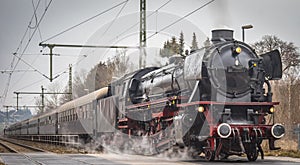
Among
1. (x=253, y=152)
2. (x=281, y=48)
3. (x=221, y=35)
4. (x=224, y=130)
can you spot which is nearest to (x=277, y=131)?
(x=253, y=152)

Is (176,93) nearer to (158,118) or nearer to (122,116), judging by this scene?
(158,118)

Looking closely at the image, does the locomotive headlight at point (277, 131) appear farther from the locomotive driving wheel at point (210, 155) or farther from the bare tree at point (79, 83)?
the bare tree at point (79, 83)

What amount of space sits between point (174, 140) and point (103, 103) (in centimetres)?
905

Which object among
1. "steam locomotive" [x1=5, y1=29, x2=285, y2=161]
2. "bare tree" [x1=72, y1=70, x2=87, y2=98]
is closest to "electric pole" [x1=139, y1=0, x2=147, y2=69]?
"steam locomotive" [x1=5, y1=29, x2=285, y2=161]

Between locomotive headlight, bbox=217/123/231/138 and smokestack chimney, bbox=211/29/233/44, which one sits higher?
smokestack chimney, bbox=211/29/233/44

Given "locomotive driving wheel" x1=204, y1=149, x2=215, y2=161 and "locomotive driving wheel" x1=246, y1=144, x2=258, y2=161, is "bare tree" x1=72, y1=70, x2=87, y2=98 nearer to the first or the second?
"locomotive driving wheel" x1=204, y1=149, x2=215, y2=161

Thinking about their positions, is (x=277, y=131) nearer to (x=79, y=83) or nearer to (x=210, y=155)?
(x=210, y=155)

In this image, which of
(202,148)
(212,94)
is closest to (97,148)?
(202,148)

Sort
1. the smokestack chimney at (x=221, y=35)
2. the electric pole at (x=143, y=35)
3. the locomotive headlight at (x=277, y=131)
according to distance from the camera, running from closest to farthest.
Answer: the locomotive headlight at (x=277, y=131) → the smokestack chimney at (x=221, y=35) → the electric pole at (x=143, y=35)

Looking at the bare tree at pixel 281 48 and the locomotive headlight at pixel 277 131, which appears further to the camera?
the bare tree at pixel 281 48

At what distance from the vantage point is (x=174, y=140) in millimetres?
17797

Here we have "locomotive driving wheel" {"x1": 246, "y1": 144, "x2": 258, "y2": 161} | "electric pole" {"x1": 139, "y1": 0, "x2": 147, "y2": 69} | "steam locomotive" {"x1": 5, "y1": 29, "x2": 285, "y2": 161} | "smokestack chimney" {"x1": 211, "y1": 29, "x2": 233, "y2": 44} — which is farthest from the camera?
"electric pole" {"x1": 139, "y1": 0, "x2": 147, "y2": 69}

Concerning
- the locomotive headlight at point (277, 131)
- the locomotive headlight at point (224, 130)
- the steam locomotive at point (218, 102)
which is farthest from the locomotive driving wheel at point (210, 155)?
the locomotive headlight at point (277, 131)

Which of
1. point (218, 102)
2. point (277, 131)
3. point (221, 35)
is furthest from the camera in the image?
point (221, 35)
